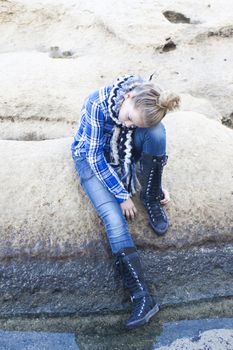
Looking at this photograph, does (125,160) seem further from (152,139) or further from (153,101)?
(153,101)

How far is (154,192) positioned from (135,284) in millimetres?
435

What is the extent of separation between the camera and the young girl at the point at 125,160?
7.35 ft

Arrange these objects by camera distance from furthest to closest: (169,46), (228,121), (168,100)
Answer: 1. (169,46)
2. (228,121)
3. (168,100)

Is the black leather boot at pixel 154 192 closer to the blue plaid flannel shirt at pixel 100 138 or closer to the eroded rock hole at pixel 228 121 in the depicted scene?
the blue plaid flannel shirt at pixel 100 138

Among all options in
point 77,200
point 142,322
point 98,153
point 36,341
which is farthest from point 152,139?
point 36,341

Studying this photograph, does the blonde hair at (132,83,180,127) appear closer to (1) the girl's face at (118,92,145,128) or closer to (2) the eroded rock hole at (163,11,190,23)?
(1) the girl's face at (118,92,145,128)

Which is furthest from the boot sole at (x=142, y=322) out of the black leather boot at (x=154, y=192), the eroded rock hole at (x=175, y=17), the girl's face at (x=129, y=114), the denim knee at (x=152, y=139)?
the eroded rock hole at (x=175, y=17)

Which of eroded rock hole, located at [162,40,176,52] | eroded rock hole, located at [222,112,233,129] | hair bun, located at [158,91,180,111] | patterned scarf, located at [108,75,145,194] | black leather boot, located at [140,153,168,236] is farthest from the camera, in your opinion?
eroded rock hole, located at [162,40,176,52]

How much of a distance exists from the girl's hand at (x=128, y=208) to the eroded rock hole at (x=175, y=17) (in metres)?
3.03

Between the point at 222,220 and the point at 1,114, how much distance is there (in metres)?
1.79

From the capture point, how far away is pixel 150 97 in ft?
7.14

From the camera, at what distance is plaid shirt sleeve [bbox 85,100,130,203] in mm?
2367

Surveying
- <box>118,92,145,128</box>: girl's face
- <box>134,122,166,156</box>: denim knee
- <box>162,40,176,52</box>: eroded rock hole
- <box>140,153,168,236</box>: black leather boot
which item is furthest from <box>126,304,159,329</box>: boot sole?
<box>162,40,176,52</box>: eroded rock hole

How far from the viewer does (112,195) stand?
99.3 inches
